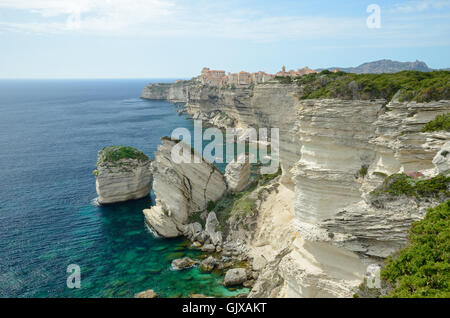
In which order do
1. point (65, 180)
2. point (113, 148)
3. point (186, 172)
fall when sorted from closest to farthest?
point (186, 172) < point (113, 148) < point (65, 180)

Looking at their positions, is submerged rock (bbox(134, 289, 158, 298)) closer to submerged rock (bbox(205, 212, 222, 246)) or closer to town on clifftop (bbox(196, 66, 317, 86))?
submerged rock (bbox(205, 212, 222, 246))

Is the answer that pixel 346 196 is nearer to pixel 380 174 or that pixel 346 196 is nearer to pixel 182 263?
pixel 380 174

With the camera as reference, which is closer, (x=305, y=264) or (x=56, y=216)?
(x=305, y=264)

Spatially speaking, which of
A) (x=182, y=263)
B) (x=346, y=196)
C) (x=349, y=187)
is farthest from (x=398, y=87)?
(x=182, y=263)

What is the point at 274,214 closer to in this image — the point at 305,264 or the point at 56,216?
the point at 305,264

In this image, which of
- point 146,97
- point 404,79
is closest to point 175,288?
point 404,79

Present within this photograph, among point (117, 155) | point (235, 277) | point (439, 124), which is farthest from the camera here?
point (117, 155)

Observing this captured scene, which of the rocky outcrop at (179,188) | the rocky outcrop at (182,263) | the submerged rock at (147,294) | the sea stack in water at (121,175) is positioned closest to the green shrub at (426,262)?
the submerged rock at (147,294)
